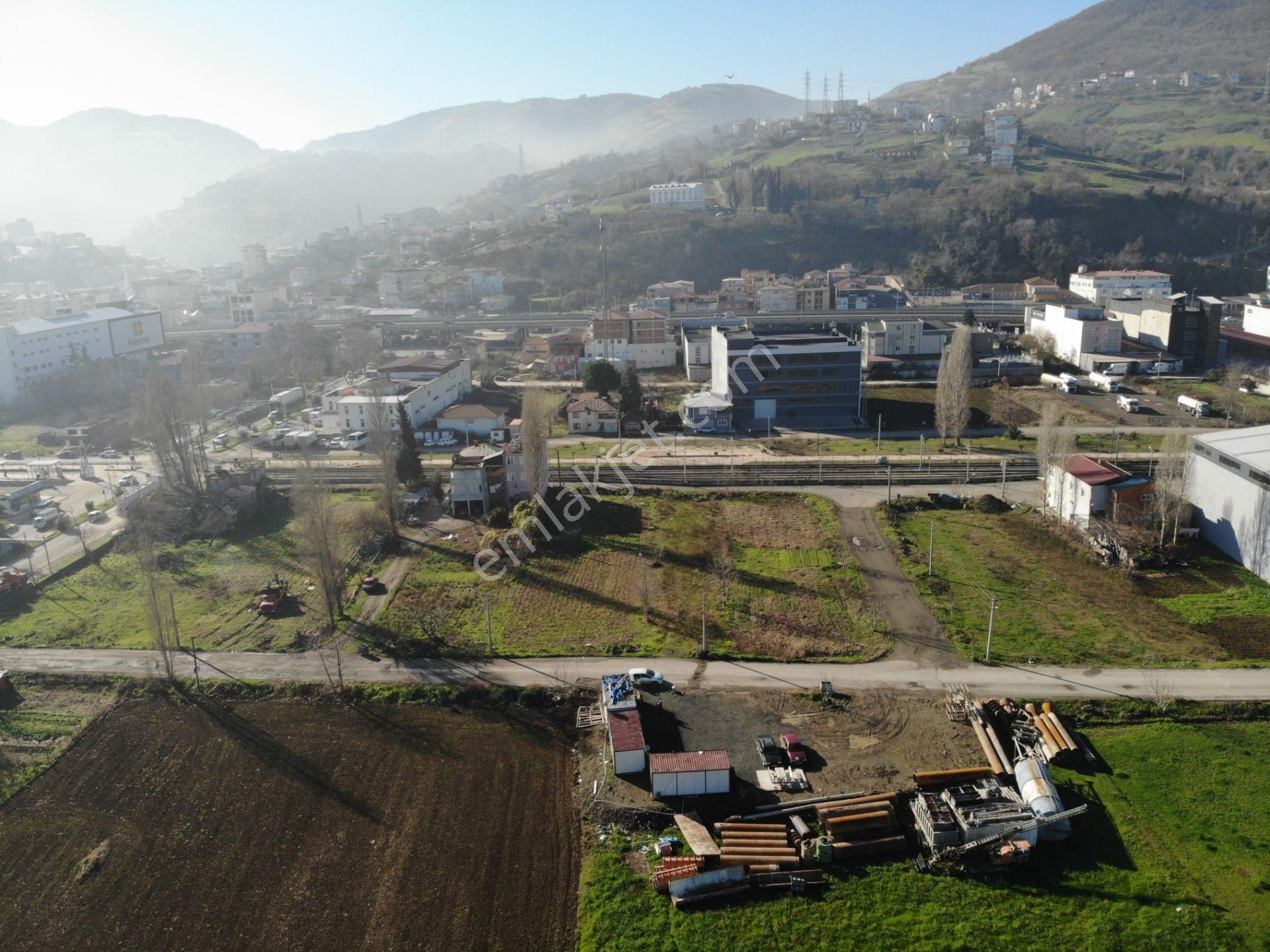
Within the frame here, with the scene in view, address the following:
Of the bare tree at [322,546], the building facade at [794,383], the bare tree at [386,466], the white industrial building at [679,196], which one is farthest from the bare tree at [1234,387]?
the white industrial building at [679,196]

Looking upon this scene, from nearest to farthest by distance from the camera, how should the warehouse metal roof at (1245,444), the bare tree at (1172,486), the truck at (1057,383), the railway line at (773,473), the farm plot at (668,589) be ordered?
the farm plot at (668,589), the warehouse metal roof at (1245,444), the bare tree at (1172,486), the railway line at (773,473), the truck at (1057,383)

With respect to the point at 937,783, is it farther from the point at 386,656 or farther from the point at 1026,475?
the point at 1026,475

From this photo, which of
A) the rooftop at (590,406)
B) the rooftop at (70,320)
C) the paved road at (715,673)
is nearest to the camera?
the paved road at (715,673)

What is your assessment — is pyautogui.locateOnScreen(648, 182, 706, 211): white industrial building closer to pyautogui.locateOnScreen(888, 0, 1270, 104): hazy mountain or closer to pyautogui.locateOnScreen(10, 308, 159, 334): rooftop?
pyautogui.locateOnScreen(10, 308, 159, 334): rooftop

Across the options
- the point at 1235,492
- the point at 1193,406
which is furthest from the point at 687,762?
the point at 1193,406

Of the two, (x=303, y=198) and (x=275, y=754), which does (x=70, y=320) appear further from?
(x=303, y=198)

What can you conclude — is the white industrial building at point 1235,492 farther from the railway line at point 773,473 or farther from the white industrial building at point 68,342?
the white industrial building at point 68,342

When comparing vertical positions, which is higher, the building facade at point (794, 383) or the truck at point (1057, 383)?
the building facade at point (794, 383)
